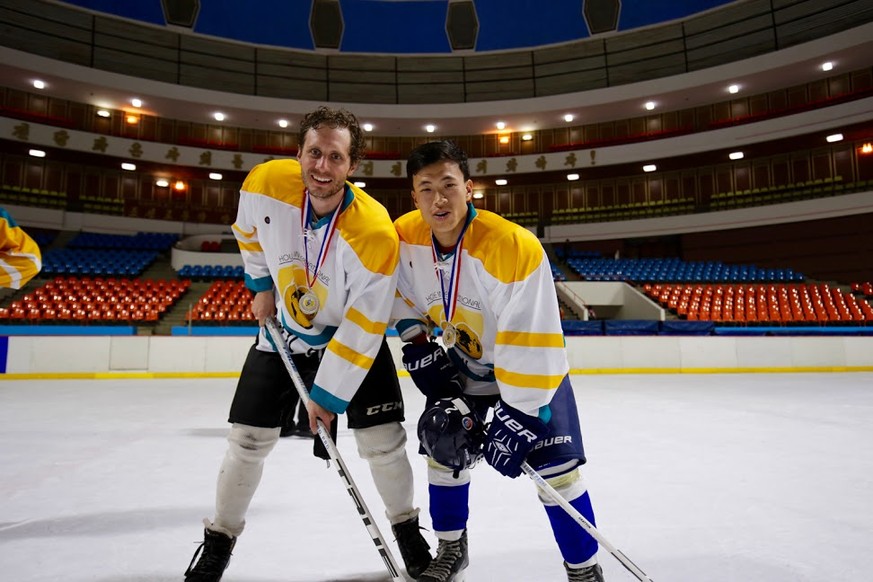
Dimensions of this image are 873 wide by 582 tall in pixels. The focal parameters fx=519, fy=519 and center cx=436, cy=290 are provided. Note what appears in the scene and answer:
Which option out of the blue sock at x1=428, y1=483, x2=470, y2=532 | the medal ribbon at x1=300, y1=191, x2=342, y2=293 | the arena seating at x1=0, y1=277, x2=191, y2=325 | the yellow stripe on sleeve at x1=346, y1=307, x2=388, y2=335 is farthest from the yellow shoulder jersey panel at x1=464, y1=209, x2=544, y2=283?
the arena seating at x1=0, y1=277, x2=191, y2=325

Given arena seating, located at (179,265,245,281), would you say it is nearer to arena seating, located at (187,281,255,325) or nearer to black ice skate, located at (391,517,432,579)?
arena seating, located at (187,281,255,325)

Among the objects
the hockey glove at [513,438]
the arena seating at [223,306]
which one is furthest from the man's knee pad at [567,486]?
the arena seating at [223,306]

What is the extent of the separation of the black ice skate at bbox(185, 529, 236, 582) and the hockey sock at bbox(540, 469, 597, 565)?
1289mm

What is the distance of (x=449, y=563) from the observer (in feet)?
6.70

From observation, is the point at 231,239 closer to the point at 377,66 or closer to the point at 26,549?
the point at 377,66

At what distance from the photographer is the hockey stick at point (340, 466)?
6.36 ft

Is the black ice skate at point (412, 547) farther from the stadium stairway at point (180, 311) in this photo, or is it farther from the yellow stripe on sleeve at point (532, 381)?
the stadium stairway at point (180, 311)

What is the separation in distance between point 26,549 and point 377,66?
25683 millimetres

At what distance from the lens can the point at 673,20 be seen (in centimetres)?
2312

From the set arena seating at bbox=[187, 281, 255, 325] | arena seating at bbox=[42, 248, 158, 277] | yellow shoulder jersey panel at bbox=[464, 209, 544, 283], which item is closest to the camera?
yellow shoulder jersey panel at bbox=[464, 209, 544, 283]

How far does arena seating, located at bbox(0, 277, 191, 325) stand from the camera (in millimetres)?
12531

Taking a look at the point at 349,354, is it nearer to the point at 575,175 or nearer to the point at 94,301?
the point at 94,301

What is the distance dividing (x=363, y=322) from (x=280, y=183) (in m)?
0.76

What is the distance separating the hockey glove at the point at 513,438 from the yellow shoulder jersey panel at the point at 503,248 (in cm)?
49
